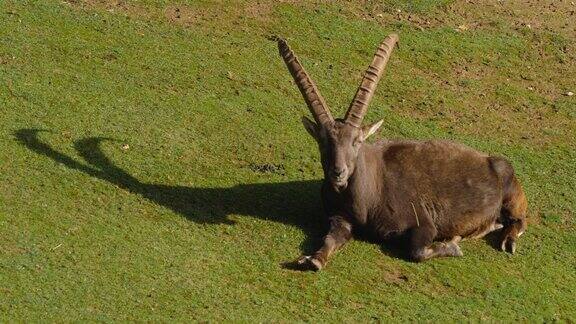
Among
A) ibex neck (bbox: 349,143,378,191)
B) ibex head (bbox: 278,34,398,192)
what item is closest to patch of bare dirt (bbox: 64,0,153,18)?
ibex head (bbox: 278,34,398,192)

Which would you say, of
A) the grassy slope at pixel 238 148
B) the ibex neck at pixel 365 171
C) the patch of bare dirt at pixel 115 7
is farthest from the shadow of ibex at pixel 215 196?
the patch of bare dirt at pixel 115 7

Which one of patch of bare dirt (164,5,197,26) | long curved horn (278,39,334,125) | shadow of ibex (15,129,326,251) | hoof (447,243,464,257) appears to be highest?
long curved horn (278,39,334,125)

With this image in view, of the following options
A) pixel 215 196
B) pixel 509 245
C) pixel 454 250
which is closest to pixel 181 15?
pixel 215 196

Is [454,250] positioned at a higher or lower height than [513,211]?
lower

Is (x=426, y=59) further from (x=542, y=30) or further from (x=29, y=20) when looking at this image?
(x=29, y=20)

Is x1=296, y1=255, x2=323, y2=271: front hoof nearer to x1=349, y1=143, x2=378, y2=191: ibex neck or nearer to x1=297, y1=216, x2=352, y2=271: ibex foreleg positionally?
x1=297, y1=216, x2=352, y2=271: ibex foreleg

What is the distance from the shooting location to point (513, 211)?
42.2ft

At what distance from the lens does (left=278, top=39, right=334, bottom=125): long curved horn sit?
1195 centimetres

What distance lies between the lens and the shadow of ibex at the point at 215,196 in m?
12.3

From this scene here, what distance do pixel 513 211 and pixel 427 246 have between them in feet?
4.82

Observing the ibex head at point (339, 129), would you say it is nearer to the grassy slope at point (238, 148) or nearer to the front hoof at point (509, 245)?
the grassy slope at point (238, 148)

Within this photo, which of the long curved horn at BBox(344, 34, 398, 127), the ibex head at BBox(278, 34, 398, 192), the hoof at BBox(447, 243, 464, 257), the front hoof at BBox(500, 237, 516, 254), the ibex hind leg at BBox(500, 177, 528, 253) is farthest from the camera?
the ibex hind leg at BBox(500, 177, 528, 253)

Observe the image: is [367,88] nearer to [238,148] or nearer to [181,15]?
[238,148]

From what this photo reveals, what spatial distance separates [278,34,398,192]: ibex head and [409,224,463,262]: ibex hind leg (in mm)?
1013
